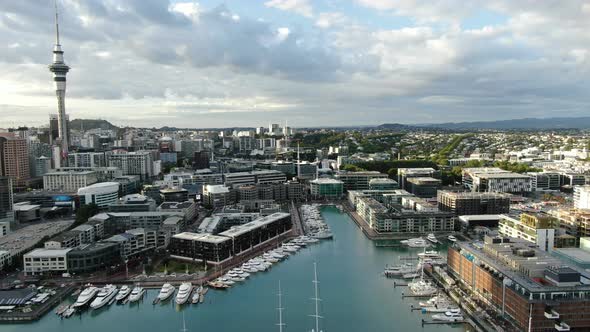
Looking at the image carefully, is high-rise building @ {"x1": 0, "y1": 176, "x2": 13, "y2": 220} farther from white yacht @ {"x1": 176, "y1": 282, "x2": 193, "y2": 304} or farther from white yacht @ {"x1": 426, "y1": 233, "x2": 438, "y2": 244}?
white yacht @ {"x1": 426, "y1": 233, "x2": 438, "y2": 244}

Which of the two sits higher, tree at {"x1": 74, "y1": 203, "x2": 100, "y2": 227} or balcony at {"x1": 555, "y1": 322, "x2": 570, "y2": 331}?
tree at {"x1": 74, "y1": 203, "x2": 100, "y2": 227}

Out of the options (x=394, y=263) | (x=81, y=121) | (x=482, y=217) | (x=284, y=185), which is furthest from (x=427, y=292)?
(x=81, y=121)

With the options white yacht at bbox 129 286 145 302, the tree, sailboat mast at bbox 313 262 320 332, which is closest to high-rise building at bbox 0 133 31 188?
the tree

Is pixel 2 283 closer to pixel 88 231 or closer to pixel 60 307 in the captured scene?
pixel 60 307

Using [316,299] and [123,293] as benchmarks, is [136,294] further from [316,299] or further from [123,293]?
[316,299]

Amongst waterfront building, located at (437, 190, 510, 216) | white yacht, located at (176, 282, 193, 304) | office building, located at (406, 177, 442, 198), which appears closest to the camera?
white yacht, located at (176, 282, 193, 304)

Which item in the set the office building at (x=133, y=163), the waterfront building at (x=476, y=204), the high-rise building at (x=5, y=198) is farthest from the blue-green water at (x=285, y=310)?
the office building at (x=133, y=163)

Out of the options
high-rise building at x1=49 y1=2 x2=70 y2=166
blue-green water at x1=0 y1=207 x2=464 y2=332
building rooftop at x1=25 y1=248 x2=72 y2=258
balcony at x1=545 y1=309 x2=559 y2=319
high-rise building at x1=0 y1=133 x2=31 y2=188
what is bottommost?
blue-green water at x1=0 y1=207 x2=464 y2=332

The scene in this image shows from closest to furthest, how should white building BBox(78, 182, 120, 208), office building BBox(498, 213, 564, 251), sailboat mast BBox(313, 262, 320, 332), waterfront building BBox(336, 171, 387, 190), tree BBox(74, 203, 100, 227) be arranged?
sailboat mast BBox(313, 262, 320, 332) → office building BBox(498, 213, 564, 251) → tree BBox(74, 203, 100, 227) → white building BBox(78, 182, 120, 208) → waterfront building BBox(336, 171, 387, 190)
